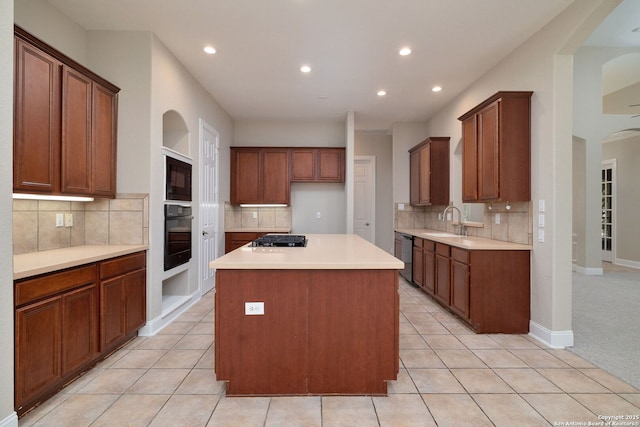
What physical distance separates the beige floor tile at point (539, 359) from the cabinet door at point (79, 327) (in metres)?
3.37

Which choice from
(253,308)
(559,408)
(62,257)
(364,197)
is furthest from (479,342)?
(364,197)

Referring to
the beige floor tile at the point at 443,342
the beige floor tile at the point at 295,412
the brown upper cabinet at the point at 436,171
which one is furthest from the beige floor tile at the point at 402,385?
the brown upper cabinet at the point at 436,171

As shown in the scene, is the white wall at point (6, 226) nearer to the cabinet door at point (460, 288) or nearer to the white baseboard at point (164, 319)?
the white baseboard at point (164, 319)

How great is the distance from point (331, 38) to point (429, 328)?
316 centimetres

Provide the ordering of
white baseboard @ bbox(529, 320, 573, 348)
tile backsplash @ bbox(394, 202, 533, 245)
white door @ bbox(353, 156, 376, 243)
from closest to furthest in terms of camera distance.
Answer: white baseboard @ bbox(529, 320, 573, 348)
tile backsplash @ bbox(394, 202, 533, 245)
white door @ bbox(353, 156, 376, 243)

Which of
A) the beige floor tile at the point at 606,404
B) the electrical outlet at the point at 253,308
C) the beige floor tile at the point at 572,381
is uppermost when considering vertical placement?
the electrical outlet at the point at 253,308

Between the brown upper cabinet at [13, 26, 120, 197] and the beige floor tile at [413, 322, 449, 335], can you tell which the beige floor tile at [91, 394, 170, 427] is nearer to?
the brown upper cabinet at [13, 26, 120, 197]

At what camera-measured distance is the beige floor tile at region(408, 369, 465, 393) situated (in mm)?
2182

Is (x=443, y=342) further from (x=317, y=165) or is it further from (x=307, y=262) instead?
(x=317, y=165)

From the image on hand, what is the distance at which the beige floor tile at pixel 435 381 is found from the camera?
85.9 inches

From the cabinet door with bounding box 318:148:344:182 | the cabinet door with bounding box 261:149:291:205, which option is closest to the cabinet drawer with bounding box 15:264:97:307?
the cabinet door with bounding box 261:149:291:205

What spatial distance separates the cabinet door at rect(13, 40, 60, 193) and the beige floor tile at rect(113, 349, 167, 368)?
1.44 m

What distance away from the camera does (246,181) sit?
5.86 metres

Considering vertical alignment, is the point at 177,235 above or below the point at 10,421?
above
